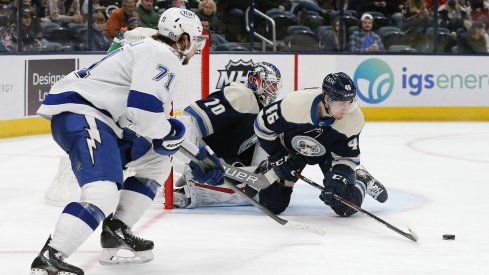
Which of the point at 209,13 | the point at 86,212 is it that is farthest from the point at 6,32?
the point at 86,212

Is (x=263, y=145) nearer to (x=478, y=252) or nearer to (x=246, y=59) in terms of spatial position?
(x=478, y=252)

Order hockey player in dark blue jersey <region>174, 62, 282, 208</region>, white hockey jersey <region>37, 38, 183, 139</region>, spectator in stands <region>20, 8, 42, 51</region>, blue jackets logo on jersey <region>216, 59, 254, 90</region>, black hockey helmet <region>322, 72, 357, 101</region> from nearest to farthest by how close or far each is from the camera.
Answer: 1. white hockey jersey <region>37, 38, 183, 139</region>
2. black hockey helmet <region>322, 72, 357, 101</region>
3. hockey player in dark blue jersey <region>174, 62, 282, 208</region>
4. spectator in stands <region>20, 8, 42, 51</region>
5. blue jackets logo on jersey <region>216, 59, 254, 90</region>

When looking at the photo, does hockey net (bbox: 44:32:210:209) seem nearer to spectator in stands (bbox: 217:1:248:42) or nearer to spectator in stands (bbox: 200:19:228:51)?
spectator in stands (bbox: 200:19:228:51)

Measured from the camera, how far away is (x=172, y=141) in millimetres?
3586

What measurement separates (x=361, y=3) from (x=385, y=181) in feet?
15.7

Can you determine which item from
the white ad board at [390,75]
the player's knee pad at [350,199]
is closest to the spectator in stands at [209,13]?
the white ad board at [390,75]

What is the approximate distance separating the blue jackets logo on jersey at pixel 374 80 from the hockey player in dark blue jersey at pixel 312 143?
5.36 m

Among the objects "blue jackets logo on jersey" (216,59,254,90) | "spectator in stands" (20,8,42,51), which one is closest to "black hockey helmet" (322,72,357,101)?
"spectator in stands" (20,8,42,51)

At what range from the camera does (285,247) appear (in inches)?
164

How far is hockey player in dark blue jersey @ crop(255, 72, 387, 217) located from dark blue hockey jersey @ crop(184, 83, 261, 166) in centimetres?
22

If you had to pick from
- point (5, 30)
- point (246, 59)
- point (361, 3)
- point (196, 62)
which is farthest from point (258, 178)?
point (361, 3)

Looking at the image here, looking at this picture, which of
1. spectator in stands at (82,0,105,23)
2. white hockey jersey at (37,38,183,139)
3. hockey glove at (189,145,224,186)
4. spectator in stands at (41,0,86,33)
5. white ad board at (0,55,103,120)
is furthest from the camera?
spectator in stands at (82,0,105,23)

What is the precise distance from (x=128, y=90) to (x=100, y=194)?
415 mm

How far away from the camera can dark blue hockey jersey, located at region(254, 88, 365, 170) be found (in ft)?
15.7
